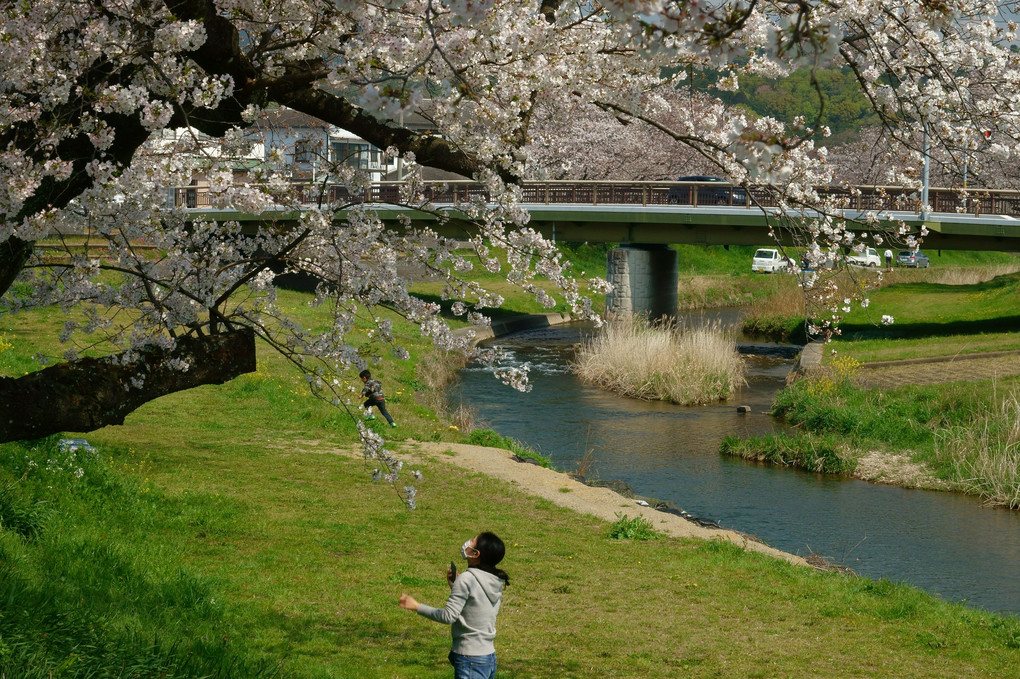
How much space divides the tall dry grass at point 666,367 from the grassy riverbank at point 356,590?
13.3m

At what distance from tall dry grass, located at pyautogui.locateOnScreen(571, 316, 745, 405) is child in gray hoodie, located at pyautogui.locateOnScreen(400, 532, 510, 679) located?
842 inches

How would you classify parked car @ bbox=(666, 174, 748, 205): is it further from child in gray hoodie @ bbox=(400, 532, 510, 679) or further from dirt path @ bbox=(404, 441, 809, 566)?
child in gray hoodie @ bbox=(400, 532, 510, 679)

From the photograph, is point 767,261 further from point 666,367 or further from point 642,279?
point 666,367

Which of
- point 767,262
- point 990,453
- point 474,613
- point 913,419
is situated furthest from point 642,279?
point 474,613

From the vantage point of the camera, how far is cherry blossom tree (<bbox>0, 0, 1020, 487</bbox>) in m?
6.74

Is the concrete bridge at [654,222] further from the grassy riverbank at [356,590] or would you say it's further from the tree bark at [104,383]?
the tree bark at [104,383]

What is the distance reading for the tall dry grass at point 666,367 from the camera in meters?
27.8

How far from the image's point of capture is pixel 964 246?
3450 centimetres

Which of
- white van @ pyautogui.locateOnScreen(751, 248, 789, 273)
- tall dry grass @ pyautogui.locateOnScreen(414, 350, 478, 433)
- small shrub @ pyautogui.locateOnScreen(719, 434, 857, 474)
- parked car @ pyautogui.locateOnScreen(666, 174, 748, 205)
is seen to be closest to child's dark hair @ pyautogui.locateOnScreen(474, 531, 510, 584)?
small shrub @ pyautogui.locateOnScreen(719, 434, 857, 474)

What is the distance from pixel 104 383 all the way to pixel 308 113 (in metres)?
2.58

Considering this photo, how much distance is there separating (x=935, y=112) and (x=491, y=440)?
13.3 meters

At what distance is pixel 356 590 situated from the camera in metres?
10.4

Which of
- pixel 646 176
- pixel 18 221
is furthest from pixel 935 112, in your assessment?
pixel 646 176

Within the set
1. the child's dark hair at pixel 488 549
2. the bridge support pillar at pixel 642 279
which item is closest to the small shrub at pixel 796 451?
the child's dark hair at pixel 488 549
